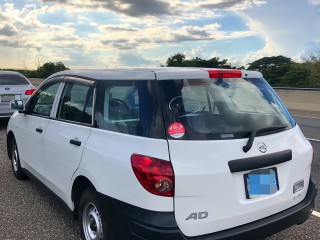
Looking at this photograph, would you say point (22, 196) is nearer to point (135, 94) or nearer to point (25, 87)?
point (135, 94)

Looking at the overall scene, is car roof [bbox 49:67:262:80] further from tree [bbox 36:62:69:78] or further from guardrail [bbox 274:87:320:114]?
tree [bbox 36:62:69:78]

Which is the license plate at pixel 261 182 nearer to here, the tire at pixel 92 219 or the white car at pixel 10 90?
the tire at pixel 92 219

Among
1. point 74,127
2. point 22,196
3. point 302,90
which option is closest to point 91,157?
point 74,127

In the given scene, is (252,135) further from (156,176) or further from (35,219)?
(35,219)

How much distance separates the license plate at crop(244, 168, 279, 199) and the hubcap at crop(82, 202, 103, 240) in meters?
1.20

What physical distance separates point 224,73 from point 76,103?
148cm

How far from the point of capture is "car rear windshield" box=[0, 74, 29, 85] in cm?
1027

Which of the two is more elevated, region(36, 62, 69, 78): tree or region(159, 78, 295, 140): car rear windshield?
region(159, 78, 295, 140): car rear windshield

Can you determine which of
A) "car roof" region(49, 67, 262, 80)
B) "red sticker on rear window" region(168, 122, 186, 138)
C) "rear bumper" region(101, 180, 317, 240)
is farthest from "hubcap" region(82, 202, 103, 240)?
"car roof" region(49, 67, 262, 80)

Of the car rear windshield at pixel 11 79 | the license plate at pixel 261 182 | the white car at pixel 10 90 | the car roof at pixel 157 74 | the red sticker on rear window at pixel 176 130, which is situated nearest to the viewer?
the red sticker on rear window at pixel 176 130

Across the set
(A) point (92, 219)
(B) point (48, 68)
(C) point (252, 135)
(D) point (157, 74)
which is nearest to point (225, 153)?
(C) point (252, 135)

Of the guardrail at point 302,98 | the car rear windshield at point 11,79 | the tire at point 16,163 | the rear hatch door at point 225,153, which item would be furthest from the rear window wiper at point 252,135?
the guardrail at point 302,98

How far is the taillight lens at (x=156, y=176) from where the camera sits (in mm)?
2480

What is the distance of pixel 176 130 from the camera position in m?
2.60
